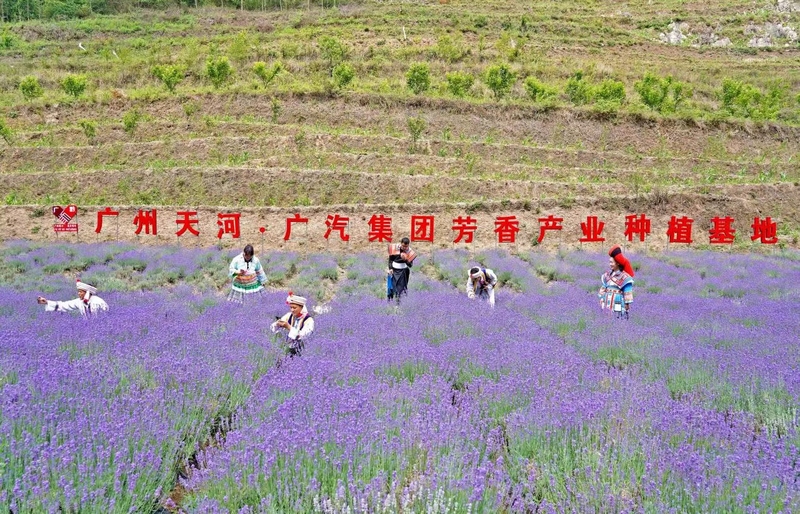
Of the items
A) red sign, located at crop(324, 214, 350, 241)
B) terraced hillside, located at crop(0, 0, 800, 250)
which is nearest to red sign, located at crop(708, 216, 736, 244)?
terraced hillside, located at crop(0, 0, 800, 250)

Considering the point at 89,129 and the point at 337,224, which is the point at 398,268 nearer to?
the point at 337,224

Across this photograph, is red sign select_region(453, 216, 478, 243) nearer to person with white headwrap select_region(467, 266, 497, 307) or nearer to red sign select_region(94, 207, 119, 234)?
person with white headwrap select_region(467, 266, 497, 307)

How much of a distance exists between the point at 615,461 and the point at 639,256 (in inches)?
474

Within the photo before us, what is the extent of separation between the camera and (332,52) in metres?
27.8

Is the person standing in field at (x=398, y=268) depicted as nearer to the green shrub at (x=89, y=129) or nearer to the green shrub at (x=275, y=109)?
the green shrub at (x=275, y=109)

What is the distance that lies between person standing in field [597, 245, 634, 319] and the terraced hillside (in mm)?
7605

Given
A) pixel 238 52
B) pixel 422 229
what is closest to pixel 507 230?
pixel 422 229

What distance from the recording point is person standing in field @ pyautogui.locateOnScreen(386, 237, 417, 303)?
862cm

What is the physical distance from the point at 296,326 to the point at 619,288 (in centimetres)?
410

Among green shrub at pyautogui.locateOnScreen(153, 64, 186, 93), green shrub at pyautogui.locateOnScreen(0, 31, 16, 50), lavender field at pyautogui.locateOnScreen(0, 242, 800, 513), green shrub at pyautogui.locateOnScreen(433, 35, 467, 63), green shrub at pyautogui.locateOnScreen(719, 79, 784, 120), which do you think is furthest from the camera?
green shrub at pyautogui.locateOnScreen(0, 31, 16, 50)

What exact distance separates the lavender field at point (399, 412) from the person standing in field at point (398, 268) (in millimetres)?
1209

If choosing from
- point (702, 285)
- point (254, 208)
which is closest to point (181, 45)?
point (254, 208)

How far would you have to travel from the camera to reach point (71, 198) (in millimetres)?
17594

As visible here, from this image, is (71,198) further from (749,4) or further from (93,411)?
(749,4)
